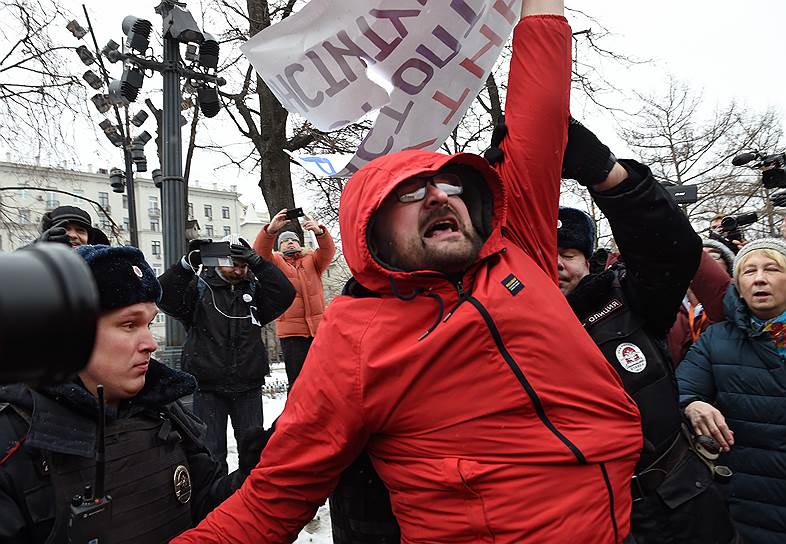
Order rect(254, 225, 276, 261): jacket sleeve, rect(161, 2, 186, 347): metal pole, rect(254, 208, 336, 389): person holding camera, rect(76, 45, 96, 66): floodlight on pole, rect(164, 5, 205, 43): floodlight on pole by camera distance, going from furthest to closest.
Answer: rect(76, 45, 96, 66): floodlight on pole, rect(164, 5, 205, 43): floodlight on pole, rect(161, 2, 186, 347): metal pole, rect(254, 208, 336, 389): person holding camera, rect(254, 225, 276, 261): jacket sleeve

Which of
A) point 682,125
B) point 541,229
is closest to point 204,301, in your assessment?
point 541,229

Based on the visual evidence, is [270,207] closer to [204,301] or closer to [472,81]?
[204,301]

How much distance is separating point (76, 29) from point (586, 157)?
36.3ft

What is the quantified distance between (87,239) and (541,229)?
357 cm

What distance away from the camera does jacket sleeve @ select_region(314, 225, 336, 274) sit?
5519mm

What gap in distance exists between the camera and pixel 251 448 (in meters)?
1.75

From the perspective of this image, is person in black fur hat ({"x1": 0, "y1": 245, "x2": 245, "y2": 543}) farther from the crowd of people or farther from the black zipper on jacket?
the black zipper on jacket

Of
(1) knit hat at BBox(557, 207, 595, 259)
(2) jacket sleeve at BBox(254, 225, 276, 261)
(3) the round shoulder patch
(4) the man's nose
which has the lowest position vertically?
(3) the round shoulder patch

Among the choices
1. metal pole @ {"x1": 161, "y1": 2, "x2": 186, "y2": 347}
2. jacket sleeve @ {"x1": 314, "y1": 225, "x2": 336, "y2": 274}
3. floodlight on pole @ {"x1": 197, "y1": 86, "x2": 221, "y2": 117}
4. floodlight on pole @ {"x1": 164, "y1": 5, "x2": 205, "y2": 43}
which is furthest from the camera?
floodlight on pole @ {"x1": 197, "y1": 86, "x2": 221, "y2": 117}

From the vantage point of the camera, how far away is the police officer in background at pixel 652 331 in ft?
5.82

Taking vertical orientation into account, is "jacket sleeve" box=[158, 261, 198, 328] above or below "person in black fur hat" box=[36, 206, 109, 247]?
below

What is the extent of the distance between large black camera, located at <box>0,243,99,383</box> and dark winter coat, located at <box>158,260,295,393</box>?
3.88 metres

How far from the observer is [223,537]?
4.90 ft

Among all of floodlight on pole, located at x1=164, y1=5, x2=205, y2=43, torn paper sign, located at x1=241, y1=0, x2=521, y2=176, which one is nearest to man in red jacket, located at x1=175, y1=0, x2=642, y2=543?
torn paper sign, located at x1=241, y1=0, x2=521, y2=176
